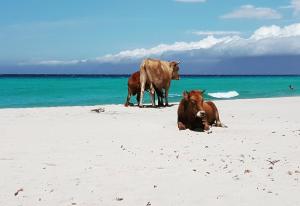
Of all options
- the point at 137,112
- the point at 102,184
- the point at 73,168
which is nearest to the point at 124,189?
the point at 102,184

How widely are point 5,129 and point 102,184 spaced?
7.00m

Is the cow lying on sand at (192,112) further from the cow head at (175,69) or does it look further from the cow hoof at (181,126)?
the cow head at (175,69)

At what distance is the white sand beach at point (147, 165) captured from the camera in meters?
6.94

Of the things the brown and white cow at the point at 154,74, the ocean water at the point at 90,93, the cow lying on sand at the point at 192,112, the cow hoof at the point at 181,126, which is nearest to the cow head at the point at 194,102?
the cow lying on sand at the point at 192,112

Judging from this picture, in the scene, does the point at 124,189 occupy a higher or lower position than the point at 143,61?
lower

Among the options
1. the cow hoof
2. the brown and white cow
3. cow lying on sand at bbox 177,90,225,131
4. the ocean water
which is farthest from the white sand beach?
the ocean water

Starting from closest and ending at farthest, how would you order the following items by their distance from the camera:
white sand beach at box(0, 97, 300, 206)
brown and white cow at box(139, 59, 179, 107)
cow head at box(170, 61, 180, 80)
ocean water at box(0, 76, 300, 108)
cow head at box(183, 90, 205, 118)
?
1. white sand beach at box(0, 97, 300, 206)
2. cow head at box(183, 90, 205, 118)
3. brown and white cow at box(139, 59, 179, 107)
4. cow head at box(170, 61, 180, 80)
5. ocean water at box(0, 76, 300, 108)

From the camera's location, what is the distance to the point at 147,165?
8.88m

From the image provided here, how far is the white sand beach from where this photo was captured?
6.94 meters

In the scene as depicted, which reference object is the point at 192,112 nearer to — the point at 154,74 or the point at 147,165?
the point at 147,165

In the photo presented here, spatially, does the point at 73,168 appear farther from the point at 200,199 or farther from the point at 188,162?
the point at 200,199

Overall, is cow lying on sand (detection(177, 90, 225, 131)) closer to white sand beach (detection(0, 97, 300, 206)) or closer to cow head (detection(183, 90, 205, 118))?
cow head (detection(183, 90, 205, 118))

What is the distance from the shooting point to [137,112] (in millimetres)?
19781

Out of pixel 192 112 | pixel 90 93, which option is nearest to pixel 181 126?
pixel 192 112
